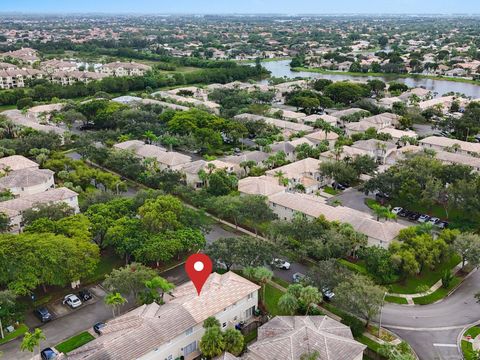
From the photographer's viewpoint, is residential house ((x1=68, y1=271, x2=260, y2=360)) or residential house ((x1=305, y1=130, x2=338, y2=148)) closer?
residential house ((x1=68, y1=271, x2=260, y2=360))

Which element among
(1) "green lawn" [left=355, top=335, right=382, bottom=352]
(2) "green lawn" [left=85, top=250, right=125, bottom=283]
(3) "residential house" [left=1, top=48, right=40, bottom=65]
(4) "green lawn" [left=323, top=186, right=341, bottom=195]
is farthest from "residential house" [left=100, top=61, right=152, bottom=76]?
(1) "green lawn" [left=355, top=335, right=382, bottom=352]

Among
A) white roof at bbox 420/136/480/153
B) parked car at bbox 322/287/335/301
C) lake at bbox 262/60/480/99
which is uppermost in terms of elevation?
white roof at bbox 420/136/480/153

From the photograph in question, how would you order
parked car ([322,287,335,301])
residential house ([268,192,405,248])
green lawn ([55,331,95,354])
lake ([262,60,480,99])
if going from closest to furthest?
green lawn ([55,331,95,354])
parked car ([322,287,335,301])
residential house ([268,192,405,248])
lake ([262,60,480,99])

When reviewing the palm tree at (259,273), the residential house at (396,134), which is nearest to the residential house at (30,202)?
the palm tree at (259,273)

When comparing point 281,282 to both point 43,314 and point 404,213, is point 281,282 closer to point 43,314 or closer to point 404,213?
point 43,314

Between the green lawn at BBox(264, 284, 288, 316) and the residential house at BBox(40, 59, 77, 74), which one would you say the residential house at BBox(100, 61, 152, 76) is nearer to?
the residential house at BBox(40, 59, 77, 74)

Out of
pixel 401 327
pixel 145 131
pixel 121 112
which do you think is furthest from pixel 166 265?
pixel 121 112

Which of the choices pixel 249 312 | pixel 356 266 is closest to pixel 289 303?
pixel 249 312

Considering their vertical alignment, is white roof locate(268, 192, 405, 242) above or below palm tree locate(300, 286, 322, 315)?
below
